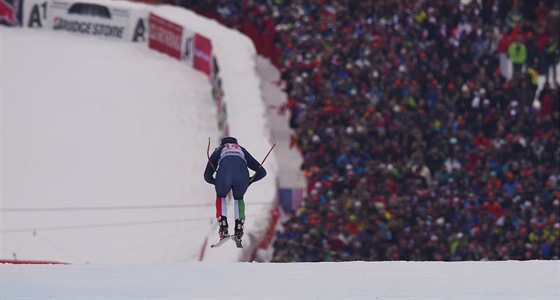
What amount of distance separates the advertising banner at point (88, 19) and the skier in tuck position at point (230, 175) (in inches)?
758

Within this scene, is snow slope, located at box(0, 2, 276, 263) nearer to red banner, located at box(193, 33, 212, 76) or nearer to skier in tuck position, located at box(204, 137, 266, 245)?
red banner, located at box(193, 33, 212, 76)

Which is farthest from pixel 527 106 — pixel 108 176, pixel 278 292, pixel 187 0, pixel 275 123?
pixel 278 292

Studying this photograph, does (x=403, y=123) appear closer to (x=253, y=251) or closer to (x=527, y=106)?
(x=527, y=106)

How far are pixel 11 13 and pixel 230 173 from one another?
63.9ft

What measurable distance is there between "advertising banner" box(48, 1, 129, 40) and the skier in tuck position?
63.2 ft

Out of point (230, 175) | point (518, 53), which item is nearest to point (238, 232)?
point (230, 175)

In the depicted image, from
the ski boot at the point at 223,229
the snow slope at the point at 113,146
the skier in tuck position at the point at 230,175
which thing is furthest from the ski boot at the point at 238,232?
the snow slope at the point at 113,146

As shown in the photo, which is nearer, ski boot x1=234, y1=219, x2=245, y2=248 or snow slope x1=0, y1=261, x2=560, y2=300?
snow slope x1=0, y1=261, x2=560, y2=300

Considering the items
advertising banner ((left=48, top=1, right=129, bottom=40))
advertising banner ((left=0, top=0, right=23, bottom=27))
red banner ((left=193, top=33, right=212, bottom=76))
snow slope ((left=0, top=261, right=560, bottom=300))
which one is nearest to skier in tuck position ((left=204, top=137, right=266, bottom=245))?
snow slope ((left=0, top=261, right=560, bottom=300))

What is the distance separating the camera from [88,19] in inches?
1441

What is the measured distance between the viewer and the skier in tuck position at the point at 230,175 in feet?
57.5

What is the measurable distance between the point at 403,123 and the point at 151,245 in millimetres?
5124

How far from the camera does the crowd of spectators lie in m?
25.7

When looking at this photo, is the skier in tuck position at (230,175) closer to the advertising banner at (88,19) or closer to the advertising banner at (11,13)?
the advertising banner at (11,13)
